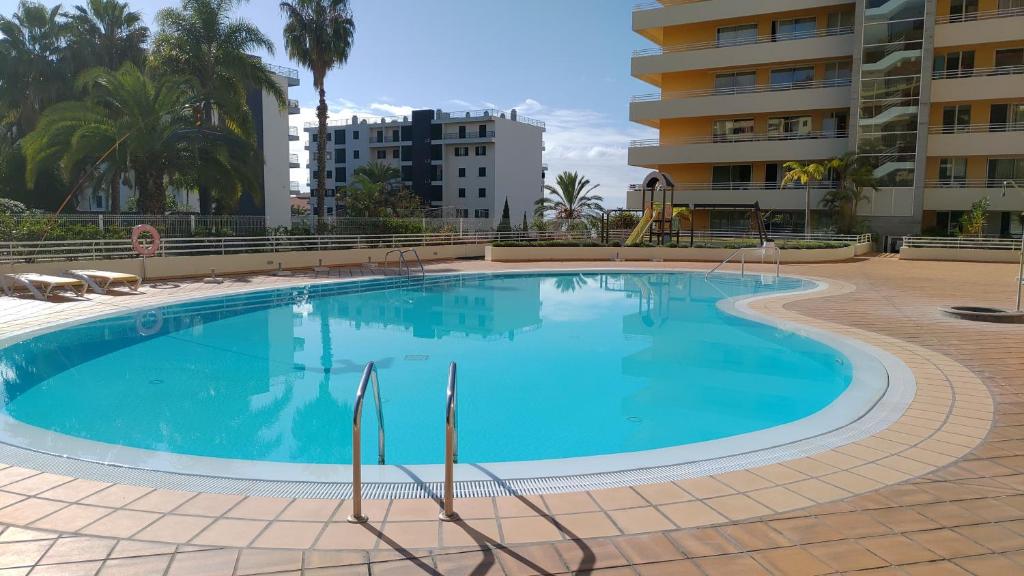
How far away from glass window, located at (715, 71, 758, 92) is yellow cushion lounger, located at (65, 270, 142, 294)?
105 feet

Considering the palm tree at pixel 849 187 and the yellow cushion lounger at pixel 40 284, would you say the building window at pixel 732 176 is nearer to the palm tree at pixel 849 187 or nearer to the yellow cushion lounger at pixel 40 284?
the palm tree at pixel 849 187

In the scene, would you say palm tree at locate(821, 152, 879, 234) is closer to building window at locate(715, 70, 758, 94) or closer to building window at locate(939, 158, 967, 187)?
building window at locate(939, 158, 967, 187)

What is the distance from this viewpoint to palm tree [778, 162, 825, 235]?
103 ft

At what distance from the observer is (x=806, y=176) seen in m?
31.4

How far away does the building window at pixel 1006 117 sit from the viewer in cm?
3133

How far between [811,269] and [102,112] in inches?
981

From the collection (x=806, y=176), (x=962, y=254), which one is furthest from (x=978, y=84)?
(x=962, y=254)

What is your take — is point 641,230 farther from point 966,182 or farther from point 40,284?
point 40,284

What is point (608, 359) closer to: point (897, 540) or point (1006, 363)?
point (1006, 363)

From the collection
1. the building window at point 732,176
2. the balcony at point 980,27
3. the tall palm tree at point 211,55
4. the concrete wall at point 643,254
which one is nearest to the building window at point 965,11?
the balcony at point 980,27

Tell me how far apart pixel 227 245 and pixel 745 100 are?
91.5ft

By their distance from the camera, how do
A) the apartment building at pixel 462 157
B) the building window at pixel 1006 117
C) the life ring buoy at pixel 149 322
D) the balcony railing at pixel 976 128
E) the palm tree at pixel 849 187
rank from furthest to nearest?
the apartment building at pixel 462 157, the palm tree at pixel 849 187, the building window at pixel 1006 117, the balcony railing at pixel 976 128, the life ring buoy at pixel 149 322

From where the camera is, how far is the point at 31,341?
9.68 metres

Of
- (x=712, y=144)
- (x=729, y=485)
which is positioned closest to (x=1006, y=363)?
(x=729, y=485)
